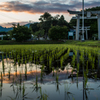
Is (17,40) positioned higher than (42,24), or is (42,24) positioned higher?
(42,24)

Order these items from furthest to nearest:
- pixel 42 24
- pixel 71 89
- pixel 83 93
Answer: pixel 42 24, pixel 71 89, pixel 83 93

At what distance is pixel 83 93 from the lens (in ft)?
10.9

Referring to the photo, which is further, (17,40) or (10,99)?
(17,40)

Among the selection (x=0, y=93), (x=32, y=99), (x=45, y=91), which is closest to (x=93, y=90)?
(x=45, y=91)

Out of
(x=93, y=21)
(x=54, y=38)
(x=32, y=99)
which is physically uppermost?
(x=93, y=21)

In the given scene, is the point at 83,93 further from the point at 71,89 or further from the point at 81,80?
the point at 81,80

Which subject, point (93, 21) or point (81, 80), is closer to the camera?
point (81, 80)

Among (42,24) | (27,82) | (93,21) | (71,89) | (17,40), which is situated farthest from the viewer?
(42,24)

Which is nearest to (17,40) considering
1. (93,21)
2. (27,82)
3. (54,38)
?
(54,38)

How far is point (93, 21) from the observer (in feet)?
159

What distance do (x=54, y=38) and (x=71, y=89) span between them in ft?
135

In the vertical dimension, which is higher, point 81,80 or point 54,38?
point 54,38

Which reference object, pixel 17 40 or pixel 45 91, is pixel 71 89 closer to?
pixel 45 91

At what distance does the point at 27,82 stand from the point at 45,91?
93 cm
